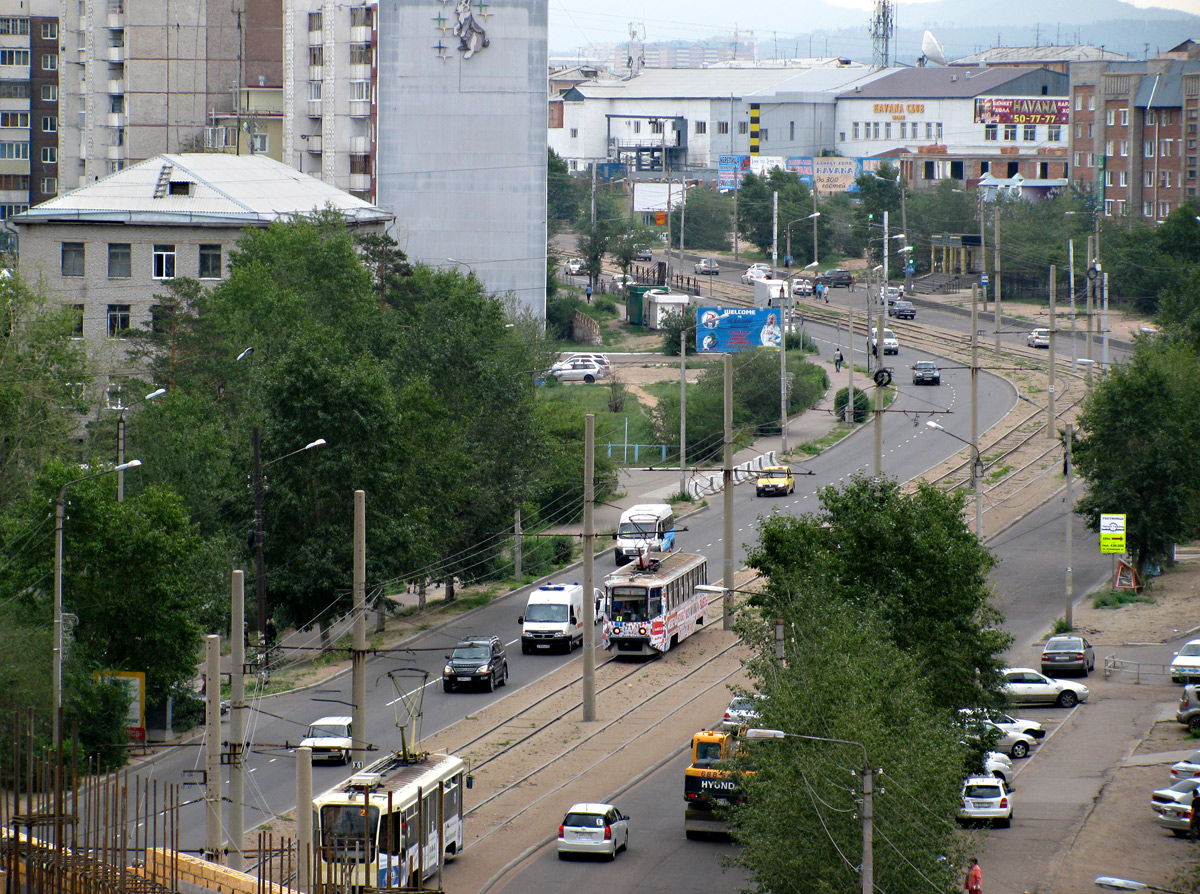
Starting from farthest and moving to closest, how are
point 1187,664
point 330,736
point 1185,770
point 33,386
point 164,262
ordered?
1. point 164,262
2. point 33,386
3. point 1187,664
4. point 330,736
5. point 1185,770

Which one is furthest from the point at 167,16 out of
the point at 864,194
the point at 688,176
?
the point at 688,176

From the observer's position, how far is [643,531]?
57125mm

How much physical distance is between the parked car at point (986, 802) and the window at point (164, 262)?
189 ft

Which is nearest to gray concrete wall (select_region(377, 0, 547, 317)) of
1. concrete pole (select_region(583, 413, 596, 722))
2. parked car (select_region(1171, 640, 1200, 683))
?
parked car (select_region(1171, 640, 1200, 683))

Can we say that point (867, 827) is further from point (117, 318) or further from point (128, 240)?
point (128, 240)

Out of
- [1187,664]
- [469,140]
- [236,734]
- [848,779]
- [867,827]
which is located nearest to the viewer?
[867,827]

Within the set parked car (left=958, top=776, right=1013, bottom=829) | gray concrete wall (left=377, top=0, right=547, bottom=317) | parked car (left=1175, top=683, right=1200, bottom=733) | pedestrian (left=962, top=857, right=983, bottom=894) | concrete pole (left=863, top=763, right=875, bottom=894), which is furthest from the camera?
gray concrete wall (left=377, top=0, right=547, bottom=317)

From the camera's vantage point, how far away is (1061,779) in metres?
37.1

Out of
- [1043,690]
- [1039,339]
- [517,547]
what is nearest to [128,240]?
[517,547]

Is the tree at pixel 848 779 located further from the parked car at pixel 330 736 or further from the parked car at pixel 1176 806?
the parked car at pixel 330 736

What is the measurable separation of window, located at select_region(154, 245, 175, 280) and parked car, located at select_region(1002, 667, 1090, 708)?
168ft

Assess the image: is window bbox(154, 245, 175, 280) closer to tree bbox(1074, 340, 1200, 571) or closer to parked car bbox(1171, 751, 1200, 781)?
tree bbox(1074, 340, 1200, 571)

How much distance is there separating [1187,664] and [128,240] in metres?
55.0

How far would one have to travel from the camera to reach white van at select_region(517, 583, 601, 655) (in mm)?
48156
